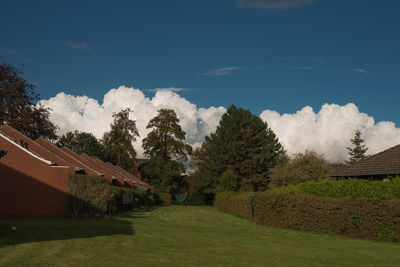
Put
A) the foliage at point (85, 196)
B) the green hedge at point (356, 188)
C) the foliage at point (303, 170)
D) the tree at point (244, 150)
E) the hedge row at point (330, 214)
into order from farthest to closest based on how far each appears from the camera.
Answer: the tree at point (244, 150)
the foliage at point (303, 170)
the foliage at point (85, 196)
the green hedge at point (356, 188)
the hedge row at point (330, 214)

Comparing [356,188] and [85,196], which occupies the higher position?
[356,188]

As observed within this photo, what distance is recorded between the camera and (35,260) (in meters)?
9.74

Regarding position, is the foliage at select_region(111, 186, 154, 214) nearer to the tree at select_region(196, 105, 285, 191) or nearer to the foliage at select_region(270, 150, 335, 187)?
the tree at select_region(196, 105, 285, 191)

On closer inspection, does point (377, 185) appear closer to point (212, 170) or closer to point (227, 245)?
point (227, 245)

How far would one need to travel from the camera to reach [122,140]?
7400 centimetres

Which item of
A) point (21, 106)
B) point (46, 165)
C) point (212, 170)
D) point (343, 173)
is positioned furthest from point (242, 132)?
point (46, 165)

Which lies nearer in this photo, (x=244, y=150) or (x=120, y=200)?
(x=120, y=200)

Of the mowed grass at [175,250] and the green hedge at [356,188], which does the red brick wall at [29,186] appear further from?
the green hedge at [356,188]

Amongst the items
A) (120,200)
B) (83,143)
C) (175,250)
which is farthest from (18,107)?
(83,143)

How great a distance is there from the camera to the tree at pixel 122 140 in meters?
73.8

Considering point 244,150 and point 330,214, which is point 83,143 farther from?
→ point 330,214

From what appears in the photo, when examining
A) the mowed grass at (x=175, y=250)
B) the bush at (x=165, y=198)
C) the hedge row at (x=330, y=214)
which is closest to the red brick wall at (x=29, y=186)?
the mowed grass at (x=175, y=250)

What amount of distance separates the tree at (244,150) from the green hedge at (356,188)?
3178 cm

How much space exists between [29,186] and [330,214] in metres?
20.0
